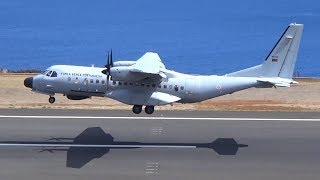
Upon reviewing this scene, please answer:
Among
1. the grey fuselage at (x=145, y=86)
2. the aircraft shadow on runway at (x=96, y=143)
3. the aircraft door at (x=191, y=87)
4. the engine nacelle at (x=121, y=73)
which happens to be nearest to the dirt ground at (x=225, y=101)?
the aircraft shadow on runway at (x=96, y=143)

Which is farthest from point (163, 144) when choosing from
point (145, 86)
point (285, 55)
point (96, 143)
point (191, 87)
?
point (285, 55)

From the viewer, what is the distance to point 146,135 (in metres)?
49.0

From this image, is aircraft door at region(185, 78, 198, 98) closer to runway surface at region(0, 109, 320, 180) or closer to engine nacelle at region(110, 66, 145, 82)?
runway surface at region(0, 109, 320, 180)

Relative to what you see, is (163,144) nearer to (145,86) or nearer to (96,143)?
(145,86)

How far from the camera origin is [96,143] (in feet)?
152

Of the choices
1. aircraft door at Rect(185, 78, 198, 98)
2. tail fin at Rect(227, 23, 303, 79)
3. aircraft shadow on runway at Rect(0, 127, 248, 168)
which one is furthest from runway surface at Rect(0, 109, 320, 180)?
tail fin at Rect(227, 23, 303, 79)

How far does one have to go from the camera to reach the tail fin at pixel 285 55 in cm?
4488

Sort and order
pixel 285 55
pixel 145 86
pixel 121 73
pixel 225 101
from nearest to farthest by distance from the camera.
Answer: pixel 121 73, pixel 145 86, pixel 285 55, pixel 225 101

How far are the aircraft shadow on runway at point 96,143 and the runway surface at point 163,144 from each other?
0.23 ft

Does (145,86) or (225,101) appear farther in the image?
(225,101)

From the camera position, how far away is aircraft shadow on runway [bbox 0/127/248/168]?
139 ft

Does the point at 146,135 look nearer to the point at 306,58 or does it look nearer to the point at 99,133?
the point at 99,133

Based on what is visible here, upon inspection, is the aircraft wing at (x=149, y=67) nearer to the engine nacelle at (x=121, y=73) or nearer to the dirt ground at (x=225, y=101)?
the engine nacelle at (x=121, y=73)

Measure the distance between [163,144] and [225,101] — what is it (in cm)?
2720
